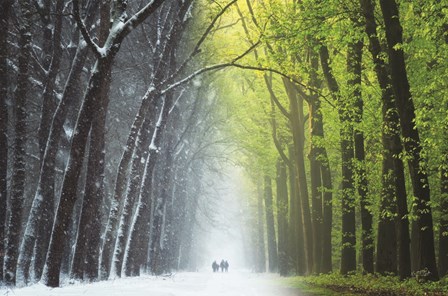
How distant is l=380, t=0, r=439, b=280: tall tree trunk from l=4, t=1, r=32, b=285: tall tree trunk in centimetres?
874

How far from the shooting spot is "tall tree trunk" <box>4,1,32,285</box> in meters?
10.4

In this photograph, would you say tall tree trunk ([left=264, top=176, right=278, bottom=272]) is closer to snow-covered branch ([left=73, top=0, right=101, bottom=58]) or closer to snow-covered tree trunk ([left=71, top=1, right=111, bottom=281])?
snow-covered tree trunk ([left=71, top=1, right=111, bottom=281])

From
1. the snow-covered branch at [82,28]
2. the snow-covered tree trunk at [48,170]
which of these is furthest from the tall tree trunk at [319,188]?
the snow-covered branch at [82,28]

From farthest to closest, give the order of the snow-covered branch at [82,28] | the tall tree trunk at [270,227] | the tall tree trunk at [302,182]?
the tall tree trunk at [270,227] → the tall tree trunk at [302,182] → the snow-covered branch at [82,28]

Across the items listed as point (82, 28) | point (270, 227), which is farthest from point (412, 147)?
point (270, 227)

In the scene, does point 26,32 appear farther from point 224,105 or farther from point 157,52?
point 224,105

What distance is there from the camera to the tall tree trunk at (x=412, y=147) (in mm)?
9953

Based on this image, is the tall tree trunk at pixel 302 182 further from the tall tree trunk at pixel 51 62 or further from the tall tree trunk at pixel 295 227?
the tall tree trunk at pixel 51 62

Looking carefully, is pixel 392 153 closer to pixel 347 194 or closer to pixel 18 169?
pixel 347 194

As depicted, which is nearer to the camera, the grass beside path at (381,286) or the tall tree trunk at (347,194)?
the grass beside path at (381,286)

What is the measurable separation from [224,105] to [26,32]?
20.3 meters

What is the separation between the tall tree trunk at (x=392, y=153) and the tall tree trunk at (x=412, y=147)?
533 millimetres

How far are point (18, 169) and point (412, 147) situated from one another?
30.8ft

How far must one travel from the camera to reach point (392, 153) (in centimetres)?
1189
